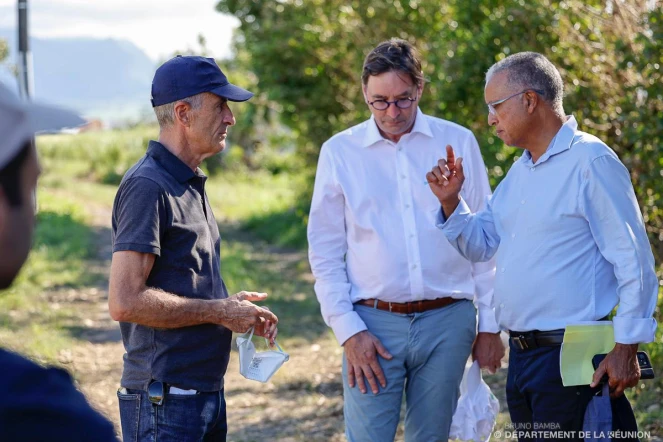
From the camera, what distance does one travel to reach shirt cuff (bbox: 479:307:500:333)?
3.77m

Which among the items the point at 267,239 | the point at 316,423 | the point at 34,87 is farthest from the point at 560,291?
the point at 267,239

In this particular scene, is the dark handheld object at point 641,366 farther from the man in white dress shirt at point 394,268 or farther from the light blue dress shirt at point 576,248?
the man in white dress shirt at point 394,268

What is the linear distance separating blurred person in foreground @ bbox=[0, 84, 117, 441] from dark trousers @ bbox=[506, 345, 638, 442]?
6.97 feet

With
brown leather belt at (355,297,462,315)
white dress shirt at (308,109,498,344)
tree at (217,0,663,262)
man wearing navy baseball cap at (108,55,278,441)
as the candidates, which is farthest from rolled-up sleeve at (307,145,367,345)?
tree at (217,0,663,262)

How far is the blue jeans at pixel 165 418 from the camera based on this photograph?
303 centimetres

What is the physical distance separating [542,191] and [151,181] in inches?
54.3

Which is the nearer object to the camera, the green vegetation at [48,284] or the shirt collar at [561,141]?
the shirt collar at [561,141]

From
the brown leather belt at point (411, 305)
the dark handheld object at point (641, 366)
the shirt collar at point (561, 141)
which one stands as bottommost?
the dark handheld object at point (641, 366)

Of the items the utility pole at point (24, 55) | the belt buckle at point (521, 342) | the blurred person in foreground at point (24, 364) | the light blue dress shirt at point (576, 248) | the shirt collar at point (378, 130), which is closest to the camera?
the blurred person in foreground at point (24, 364)

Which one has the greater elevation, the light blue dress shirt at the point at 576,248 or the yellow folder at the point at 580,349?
the light blue dress shirt at the point at 576,248

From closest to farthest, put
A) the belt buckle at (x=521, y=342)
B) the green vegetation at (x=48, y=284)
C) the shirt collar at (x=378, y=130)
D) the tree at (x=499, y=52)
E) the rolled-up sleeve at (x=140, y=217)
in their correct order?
the rolled-up sleeve at (x=140, y=217) → the belt buckle at (x=521, y=342) → the shirt collar at (x=378, y=130) → the tree at (x=499, y=52) → the green vegetation at (x=48, y=284)

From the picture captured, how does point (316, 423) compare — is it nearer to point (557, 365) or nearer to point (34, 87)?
point (557, 365)

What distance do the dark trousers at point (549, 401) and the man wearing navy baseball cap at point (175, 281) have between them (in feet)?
3.10

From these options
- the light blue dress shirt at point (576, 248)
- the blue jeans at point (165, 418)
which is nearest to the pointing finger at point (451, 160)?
the light blue dress shirt at point (576, 248)
